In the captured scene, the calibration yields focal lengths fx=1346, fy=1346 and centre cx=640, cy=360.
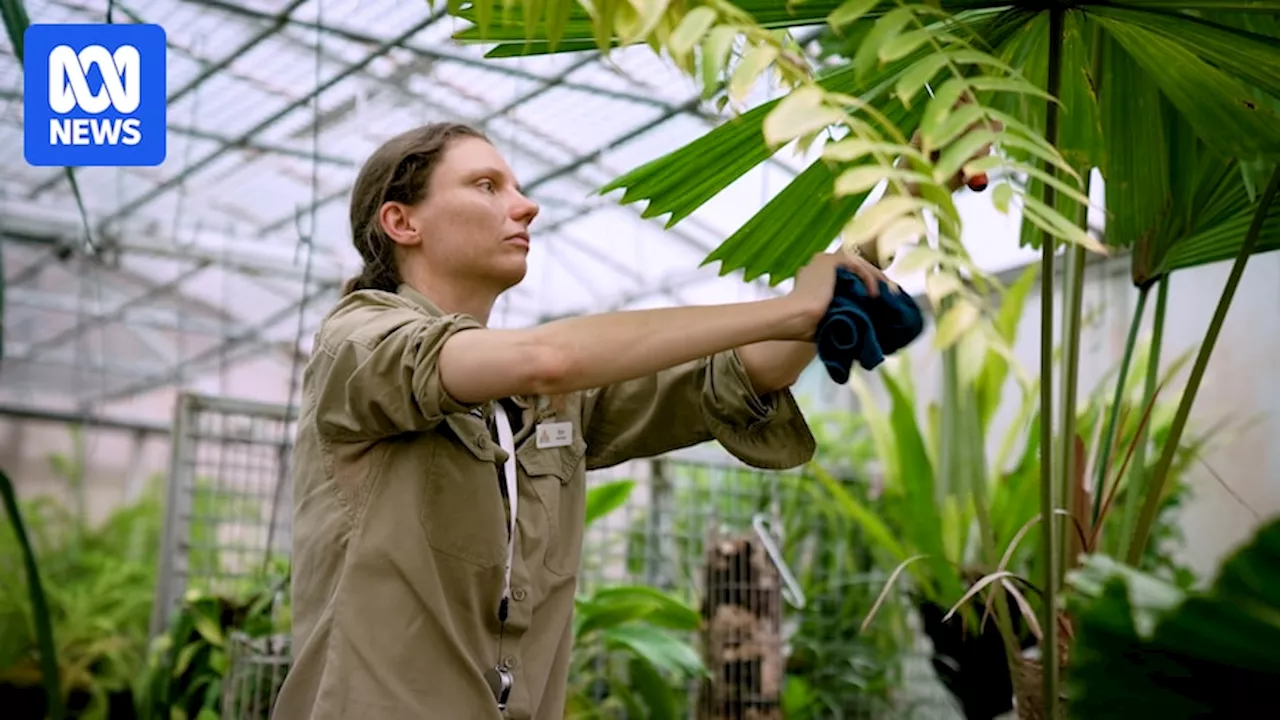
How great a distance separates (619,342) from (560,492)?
0.41 metres

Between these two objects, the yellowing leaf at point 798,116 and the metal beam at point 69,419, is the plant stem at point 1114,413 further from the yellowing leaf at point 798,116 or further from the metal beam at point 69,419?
the metal beam at point 69,419

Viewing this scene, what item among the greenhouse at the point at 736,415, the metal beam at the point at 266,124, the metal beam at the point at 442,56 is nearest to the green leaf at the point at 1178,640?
the greenhouse at the point at 736,415

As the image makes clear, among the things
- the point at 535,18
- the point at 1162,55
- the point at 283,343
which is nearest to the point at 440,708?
the point at 535,18

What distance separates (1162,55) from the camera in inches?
41.0

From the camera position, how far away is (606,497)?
116 inches

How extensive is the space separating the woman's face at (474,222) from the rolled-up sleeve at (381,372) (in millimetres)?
112

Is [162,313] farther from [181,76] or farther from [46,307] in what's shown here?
[181,76]

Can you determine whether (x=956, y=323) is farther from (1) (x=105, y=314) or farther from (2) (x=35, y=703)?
(1) (x=105, y=314)

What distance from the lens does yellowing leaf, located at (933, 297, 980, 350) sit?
0.58 m

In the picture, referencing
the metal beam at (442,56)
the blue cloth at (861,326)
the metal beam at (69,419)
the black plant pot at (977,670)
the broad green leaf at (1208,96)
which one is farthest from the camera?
the metal beam at (69,419)

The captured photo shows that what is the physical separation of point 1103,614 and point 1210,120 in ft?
1.93

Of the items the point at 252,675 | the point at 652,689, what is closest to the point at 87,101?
the point at 252,675

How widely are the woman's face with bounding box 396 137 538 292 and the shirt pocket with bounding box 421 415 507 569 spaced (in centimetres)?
16

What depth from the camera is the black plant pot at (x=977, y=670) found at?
8.39 ft
